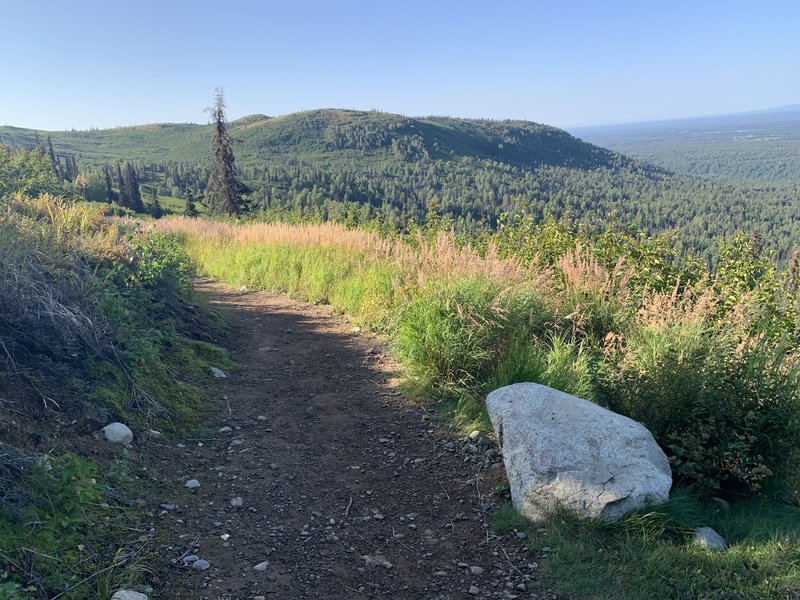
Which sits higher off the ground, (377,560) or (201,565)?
(201,565)

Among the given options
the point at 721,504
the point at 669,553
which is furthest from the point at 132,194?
the point at 669,553

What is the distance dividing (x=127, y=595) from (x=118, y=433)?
1.65 m

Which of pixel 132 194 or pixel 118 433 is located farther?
pixel 132 194

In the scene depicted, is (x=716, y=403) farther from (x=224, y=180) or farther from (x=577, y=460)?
(x=224, y=180)

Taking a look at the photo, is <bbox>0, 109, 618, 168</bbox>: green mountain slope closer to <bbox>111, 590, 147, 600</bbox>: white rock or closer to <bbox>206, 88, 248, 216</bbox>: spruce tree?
<bbox>206, 88, 248, 216</bbox>: spruce tree

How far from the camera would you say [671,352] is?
421 centimetres

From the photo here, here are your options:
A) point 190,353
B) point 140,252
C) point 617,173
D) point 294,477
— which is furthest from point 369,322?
point 617,173

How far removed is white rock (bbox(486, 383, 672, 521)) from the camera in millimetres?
3113

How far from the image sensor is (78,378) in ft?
13.3

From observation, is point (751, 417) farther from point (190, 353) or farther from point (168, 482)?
point (190, 353)

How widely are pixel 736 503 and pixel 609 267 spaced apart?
3.81m

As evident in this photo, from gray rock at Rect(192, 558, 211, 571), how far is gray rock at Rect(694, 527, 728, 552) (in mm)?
2743

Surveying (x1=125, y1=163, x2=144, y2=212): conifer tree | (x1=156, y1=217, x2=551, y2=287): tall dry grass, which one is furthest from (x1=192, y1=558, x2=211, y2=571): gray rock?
(x1=125, y1=163, x2=144, y2=212): conifer tree

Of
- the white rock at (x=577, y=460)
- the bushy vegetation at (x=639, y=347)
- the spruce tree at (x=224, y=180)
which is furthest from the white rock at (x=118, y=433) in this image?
the spruce tree at (x=224, y=180)
